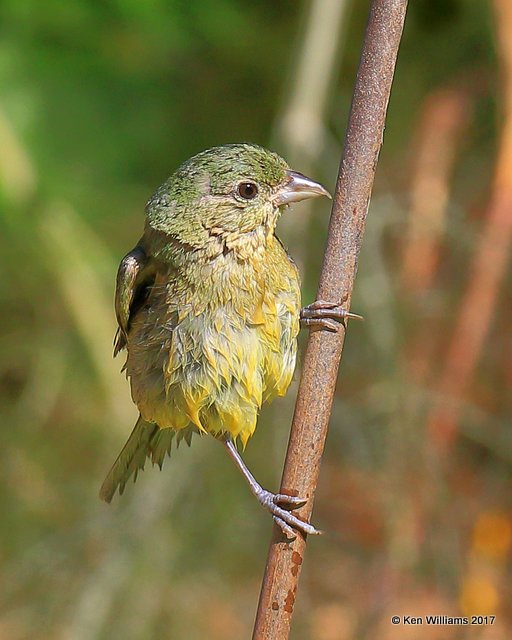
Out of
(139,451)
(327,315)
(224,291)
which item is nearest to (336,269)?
(327,315)

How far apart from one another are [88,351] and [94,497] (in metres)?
0.81

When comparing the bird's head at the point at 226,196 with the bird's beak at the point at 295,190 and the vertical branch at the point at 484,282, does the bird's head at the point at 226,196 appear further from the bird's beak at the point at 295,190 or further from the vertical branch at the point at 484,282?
the vertical branch at the point at 484,282

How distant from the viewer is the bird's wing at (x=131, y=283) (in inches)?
112

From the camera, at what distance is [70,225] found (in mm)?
5285

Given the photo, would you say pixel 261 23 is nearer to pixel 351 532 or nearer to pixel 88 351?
pixel 88 351

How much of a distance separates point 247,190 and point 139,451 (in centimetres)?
88

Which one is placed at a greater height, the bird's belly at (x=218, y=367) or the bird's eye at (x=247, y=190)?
the bird's eye at (x=247, y=190)

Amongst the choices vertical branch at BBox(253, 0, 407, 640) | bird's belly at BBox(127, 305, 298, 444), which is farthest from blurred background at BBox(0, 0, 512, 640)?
vertical branch at BBox(253, 0, 407, 640)

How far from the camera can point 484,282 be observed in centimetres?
509

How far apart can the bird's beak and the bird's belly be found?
0.29 m

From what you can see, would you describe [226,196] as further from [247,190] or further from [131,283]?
[131,283]

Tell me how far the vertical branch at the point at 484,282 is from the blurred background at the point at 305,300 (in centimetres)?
1

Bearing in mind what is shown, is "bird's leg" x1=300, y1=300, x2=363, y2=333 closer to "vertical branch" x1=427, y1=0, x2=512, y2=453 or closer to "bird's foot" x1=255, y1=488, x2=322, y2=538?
"bird's foot" x1=255, y1=488, x2=322, y2=538

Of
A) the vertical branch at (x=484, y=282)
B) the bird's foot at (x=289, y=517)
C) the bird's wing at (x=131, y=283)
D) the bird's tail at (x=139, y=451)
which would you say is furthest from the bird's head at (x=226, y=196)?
the vertical branch at (x=484, y=282)
